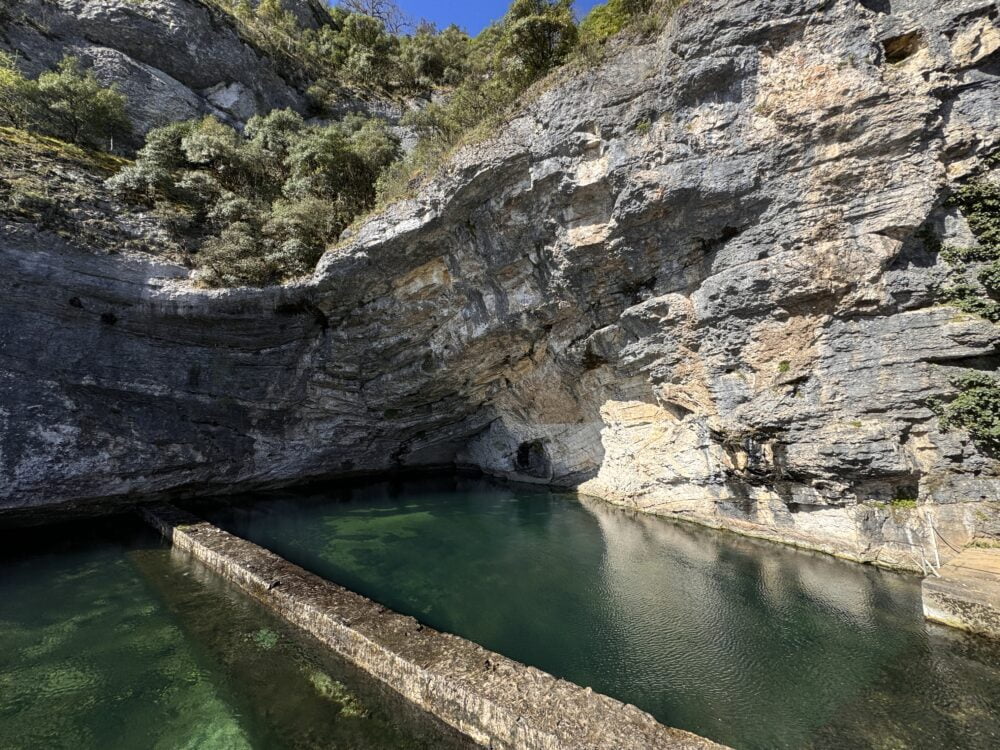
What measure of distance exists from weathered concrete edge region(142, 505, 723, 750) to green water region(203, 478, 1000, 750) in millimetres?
940

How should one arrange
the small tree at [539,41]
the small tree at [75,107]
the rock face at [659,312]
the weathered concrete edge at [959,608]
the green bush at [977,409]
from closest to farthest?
the weathered concrete edge at [959,608] → the green bush at [977,409] → the rock face at [659,312] → the small tree at [539,41] → the small tree at [75,107]

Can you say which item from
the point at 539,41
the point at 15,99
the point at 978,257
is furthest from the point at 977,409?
the point at 15,99

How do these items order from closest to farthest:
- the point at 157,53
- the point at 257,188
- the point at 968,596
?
the point at 968,596 → the point at 257,188 → the point at 157,53

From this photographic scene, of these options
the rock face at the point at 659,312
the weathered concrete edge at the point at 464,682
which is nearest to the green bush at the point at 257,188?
the rock face at the point at 659,312

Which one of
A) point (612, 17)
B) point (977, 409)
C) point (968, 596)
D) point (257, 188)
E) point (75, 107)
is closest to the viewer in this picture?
point (968, 596)

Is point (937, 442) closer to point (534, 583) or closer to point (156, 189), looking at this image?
point (534, 583)

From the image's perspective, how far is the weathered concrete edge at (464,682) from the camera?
4109 mm

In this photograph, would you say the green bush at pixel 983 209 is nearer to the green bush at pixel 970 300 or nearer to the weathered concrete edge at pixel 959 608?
the green bush at pixel 970 300

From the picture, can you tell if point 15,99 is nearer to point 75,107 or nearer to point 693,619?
point 75,107

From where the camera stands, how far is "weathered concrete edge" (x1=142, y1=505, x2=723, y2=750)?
4109mm

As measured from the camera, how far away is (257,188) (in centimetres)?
1714

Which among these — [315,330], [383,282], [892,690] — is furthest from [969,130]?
[315,330]

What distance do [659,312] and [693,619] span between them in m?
7.55

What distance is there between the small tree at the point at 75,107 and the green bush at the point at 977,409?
25101 mm
